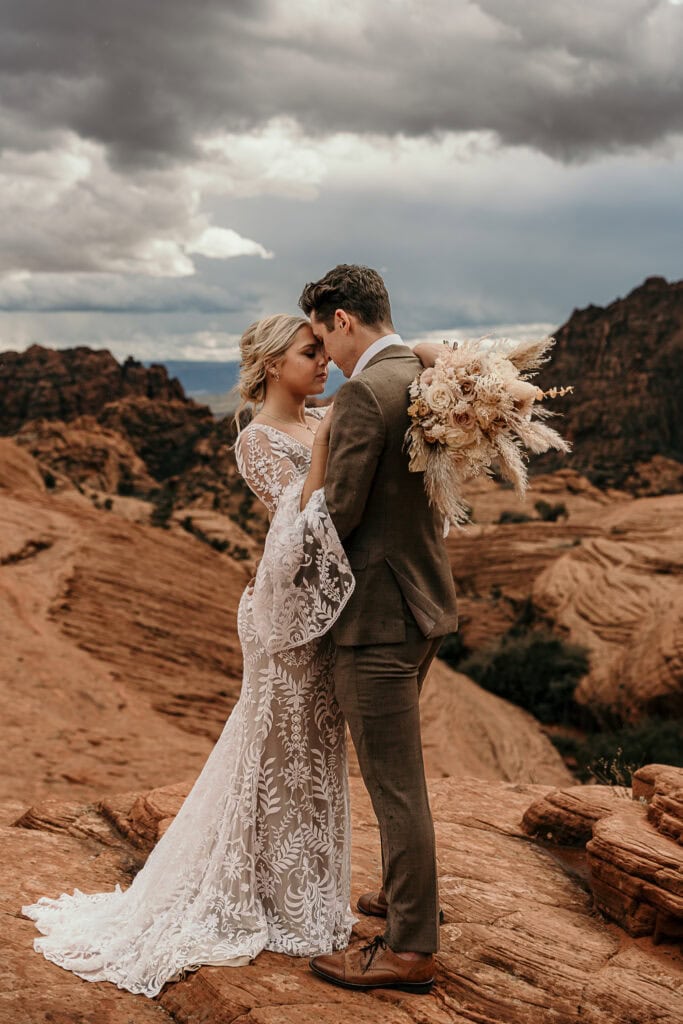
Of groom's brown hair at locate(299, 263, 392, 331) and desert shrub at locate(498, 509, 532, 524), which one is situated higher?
groom's brown hair at locate(299, 263, 392, 331)

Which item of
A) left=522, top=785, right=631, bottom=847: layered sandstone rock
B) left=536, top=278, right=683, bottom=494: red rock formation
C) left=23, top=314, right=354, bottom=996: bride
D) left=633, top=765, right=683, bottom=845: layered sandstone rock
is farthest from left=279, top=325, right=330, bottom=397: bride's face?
left=536, top=278, right=683, bottom=494: red rock formation

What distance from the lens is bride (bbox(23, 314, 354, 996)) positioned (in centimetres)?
396

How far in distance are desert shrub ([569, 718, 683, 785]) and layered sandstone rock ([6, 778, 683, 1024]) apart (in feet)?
34.1

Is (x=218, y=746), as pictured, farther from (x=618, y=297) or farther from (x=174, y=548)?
(x=618, y=297)

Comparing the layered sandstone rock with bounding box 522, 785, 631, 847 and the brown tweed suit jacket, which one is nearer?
the brown tweed suit jacket

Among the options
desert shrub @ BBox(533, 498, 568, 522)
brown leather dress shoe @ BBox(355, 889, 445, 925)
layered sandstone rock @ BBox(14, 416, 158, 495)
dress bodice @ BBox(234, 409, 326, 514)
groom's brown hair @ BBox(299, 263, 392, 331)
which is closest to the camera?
groom's brown hair @ BBox(299, 263, 392, 331)

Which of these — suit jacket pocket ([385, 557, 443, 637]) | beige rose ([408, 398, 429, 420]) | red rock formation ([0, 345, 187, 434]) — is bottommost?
suit jacket pocket ([385, 557, 443, 637])

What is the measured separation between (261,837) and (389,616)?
124cm

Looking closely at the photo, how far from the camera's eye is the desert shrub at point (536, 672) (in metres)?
20.1

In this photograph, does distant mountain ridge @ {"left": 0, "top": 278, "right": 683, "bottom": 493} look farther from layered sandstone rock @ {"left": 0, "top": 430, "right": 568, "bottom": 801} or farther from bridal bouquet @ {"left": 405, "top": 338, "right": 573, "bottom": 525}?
bridal bouquet @ {"left": 405, "top": 338, "right": 573, "bottom": 525}

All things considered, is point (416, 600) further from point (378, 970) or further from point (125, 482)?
point (125, 482)

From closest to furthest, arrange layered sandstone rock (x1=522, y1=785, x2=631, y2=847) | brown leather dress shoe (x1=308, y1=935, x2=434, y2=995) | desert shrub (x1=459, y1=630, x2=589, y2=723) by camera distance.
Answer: brown leather dress shoe (x1=308, y1=935, x2=434, y2=995), layered sandstone rock (x1=522, y1=785, x2=631, y2=847), desert shrub (x1=459, y1=630, x2=589, y2=723)

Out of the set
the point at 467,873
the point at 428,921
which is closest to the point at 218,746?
the point at 428,921

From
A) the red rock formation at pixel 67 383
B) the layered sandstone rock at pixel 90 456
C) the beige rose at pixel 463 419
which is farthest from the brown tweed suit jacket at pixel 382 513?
the red rock formation at pixel 67 383
